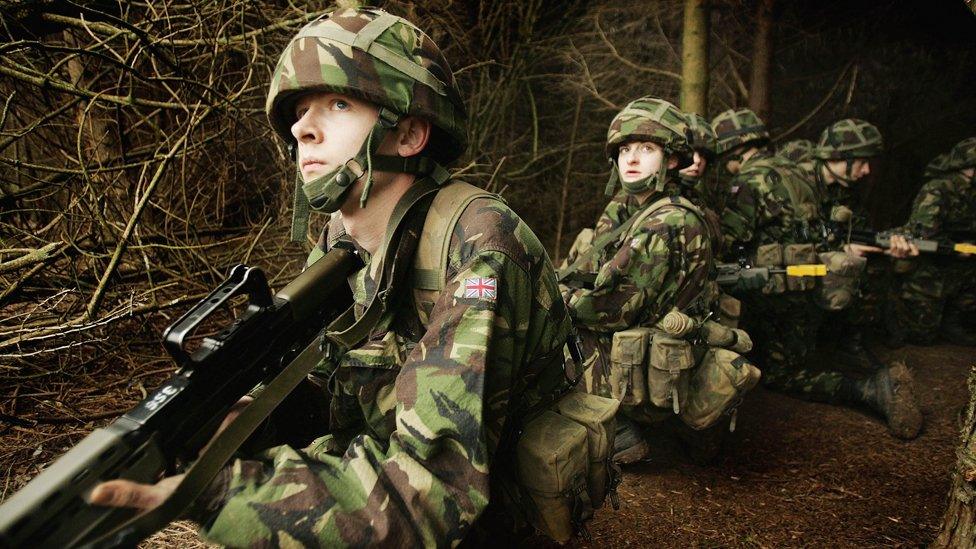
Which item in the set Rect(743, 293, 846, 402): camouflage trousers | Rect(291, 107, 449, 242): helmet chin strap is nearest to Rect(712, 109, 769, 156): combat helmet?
Rect(743, 293, 846, 402): camouflage trousers

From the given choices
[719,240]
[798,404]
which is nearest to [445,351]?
[719,240]

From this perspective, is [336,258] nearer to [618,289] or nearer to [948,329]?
[618,289]

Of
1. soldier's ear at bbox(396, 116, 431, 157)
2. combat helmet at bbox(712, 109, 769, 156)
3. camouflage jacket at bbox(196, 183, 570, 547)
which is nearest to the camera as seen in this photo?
camouflage jacket at bbox(196, 183, 570, 547)

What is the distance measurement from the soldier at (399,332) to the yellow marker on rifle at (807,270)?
421cm

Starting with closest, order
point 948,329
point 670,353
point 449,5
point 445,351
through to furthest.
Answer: point 445,351
point 670,353
point 449,5
point 948,329

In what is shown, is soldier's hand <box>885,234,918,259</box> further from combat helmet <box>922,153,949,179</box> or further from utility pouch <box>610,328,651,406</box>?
utility pouch <box>610,328,651,406</box>

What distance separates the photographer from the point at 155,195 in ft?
12.8

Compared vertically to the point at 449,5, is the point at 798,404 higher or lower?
lower

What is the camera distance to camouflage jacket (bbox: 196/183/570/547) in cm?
113

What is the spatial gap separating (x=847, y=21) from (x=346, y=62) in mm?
8909

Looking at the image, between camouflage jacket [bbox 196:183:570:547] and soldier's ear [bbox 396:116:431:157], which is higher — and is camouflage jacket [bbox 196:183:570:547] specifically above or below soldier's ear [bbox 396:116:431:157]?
below

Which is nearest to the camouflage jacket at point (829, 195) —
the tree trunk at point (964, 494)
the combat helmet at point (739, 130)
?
the combat helmet at point (739, 130)

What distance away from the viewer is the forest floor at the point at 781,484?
2934 mm

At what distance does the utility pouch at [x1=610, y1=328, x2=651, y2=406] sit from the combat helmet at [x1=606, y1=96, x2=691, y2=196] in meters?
1.05
